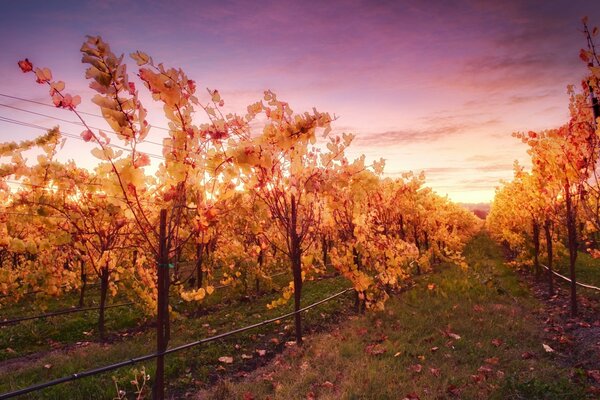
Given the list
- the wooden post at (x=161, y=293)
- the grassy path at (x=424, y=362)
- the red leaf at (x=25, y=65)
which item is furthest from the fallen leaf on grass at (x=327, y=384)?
the red leaf at (x=25, y=65)

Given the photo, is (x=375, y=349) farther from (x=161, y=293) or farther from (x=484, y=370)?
(x=161, y=293)

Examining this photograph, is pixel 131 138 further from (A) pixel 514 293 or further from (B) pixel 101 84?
(A) pixel 514 293

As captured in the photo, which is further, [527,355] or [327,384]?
[527,355]

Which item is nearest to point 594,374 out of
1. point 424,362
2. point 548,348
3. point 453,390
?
point 548,348

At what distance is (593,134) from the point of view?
18.2 ft

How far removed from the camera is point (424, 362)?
245 inches

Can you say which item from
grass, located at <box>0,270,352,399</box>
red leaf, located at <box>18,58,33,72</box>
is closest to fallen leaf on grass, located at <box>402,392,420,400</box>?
grass, located at <box>0,270,352,399</box>

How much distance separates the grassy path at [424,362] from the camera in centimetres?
506

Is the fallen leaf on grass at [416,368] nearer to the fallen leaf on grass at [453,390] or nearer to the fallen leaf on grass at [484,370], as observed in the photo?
the fallen leaf on grass at [453,390]

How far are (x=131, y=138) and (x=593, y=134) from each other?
6.24 metres

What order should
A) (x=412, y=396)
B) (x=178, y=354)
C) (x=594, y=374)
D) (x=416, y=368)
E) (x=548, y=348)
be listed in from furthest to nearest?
(x=178, y=354) < (x=548, y=348) < (x=416, y=368) < (x=594, y=374) < (x=412, y=396)

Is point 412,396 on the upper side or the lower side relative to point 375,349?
upper

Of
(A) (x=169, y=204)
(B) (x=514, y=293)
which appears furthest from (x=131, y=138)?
(B) (x=514, y=293)

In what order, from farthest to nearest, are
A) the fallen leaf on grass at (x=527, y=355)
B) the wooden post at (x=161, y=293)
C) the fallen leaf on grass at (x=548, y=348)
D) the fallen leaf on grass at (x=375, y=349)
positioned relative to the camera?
the fallen leaf on grass at (x=375, y=349)
the fallen leaf on grass at (x=548, y=348)
the fallen leaf on grass at (x=527, y=355)
the wooden post at (x=161, y=293)
